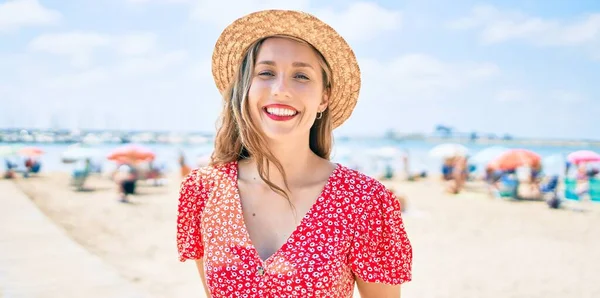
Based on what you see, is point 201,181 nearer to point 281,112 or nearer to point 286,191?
point 286,191

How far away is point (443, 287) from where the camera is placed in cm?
707

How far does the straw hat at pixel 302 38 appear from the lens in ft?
5.63

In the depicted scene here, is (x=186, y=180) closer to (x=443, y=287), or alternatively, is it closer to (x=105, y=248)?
(x=443, y=287)

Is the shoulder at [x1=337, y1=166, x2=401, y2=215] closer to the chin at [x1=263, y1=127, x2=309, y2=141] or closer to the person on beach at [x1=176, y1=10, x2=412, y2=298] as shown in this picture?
the person on beach at [x1=176, y1=10, x2=412, y2=298]

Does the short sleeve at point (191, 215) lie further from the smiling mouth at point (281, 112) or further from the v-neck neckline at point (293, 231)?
the smiling mouth at point (281, 112)

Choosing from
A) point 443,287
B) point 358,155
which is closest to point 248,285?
point 443,287

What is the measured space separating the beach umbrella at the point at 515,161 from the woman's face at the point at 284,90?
17.3 m

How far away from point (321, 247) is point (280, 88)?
0.50 metres

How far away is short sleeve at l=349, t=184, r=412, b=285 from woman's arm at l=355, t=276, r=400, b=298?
0.03 meters

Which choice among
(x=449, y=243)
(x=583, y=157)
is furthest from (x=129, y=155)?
(x=583, y=157)

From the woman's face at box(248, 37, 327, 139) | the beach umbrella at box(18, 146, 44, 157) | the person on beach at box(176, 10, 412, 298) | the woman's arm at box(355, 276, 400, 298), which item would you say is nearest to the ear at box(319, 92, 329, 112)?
the person on beach at box(176, 10, 412, 298)

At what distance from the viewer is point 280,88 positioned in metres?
1.62

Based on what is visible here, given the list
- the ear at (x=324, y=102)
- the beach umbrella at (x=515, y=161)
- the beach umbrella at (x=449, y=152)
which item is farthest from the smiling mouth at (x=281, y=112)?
the beach umbrella at (x=449, y=152)

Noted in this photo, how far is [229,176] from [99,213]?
1175cm
